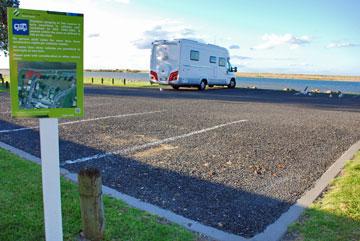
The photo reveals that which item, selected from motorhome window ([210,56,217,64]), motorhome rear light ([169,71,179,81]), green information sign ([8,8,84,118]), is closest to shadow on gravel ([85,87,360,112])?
motorhome rear light ([169,71,179,81])

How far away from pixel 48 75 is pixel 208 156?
13.7 feet

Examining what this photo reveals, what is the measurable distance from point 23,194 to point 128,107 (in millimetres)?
9527

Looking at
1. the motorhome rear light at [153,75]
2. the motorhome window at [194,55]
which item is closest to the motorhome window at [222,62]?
the motorhome window at [194,55]

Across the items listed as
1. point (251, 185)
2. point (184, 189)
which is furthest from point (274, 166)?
point (184, 189)

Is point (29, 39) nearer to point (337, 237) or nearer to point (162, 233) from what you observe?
point (162, 233)

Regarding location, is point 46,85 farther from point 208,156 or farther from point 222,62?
point 222,62

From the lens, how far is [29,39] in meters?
2.54

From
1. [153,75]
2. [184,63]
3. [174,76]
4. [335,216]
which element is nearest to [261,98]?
[184,63]

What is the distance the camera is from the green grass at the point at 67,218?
10.8 ft

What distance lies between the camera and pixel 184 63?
75.4 feet

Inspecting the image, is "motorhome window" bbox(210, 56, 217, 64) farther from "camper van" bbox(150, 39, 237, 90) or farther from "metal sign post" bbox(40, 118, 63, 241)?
"metal sign post" bbox(40, 118, 63, 241)

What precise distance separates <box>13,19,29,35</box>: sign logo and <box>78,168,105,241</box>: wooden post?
4.00ft

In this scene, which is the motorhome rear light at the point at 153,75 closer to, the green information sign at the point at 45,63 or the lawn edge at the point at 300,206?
the lawn edge at the point at 300,206

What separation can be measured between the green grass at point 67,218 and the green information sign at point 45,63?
1.28 metres
